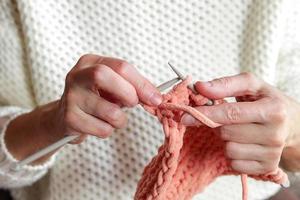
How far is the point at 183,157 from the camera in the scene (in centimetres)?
77

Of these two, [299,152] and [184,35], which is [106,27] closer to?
[184,35]

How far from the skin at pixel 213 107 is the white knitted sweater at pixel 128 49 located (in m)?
0.16

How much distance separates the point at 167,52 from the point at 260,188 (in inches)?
11.3

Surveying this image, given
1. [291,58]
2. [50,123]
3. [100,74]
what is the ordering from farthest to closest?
[291,58], [50,123], [100,74]

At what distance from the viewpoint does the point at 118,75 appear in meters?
0.69

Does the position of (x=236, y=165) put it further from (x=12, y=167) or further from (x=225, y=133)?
(x=12, y=167)

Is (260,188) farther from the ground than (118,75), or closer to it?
closer to it

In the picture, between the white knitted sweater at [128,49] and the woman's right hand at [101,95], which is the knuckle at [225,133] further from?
the white knitted sweater at [128,49]

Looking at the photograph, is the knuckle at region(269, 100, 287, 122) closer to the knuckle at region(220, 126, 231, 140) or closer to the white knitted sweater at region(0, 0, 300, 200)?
the knuckle at region(220, 126, 231, 140)

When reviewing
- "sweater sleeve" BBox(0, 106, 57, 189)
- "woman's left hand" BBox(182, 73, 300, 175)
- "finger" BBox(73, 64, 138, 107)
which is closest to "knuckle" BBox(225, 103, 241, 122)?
"woman's left hand" BBox(182, 73, 300, 175)

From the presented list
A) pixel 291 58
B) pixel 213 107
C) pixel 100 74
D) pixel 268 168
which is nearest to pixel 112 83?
pixel 100 74

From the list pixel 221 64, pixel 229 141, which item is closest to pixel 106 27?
pixel 221 64

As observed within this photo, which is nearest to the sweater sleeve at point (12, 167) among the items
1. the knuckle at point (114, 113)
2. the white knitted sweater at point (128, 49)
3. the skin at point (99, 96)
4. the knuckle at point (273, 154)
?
the white knitted sweater at point (128, 49)

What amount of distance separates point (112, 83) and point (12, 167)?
275 mm
